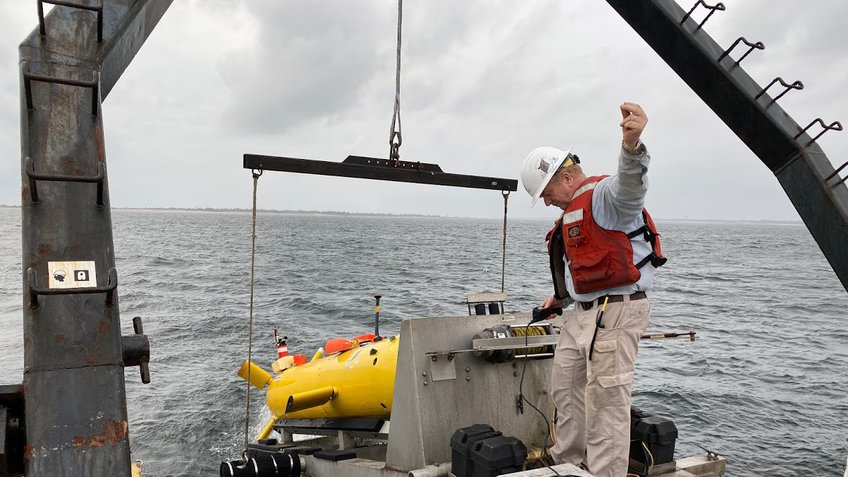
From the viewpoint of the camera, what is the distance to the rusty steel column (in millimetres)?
2064

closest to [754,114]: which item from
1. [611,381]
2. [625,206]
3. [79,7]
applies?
[625,206]

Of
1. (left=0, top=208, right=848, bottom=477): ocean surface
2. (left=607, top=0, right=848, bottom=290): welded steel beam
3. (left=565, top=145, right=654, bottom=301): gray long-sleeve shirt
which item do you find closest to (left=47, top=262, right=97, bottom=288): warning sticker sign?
(left=565, top=145, right=654, bottom=301): gray long-sleeve shirt

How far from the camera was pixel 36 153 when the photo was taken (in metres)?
2.30

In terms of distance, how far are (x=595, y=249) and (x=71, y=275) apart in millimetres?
2609

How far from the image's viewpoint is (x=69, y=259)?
2.25m

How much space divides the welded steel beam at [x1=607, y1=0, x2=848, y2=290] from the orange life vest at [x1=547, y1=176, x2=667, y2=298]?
1.11 metres

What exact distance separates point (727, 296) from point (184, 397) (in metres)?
22.9

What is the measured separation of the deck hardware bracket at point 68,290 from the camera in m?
2.13

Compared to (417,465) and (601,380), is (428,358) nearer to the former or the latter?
(417,465)

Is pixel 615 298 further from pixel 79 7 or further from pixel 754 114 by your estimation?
pixel 79 7

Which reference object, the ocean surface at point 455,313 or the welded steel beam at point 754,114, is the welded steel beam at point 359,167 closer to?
the welded steel beam at point 754,114

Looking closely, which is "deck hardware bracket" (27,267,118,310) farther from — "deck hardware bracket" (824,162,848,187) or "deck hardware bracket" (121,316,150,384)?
"deck hardware bracket" (824,162,848,187)

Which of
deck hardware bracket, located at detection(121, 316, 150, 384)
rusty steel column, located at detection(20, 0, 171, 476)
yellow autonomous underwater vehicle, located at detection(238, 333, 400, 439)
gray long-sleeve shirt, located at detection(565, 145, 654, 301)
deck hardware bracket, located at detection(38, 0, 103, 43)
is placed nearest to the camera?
rusty steel column, located at detection(20, 0, 171, 476)

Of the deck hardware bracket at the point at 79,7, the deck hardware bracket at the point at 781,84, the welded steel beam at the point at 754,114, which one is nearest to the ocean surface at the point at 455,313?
the welded steel beam at the point at 754,114
